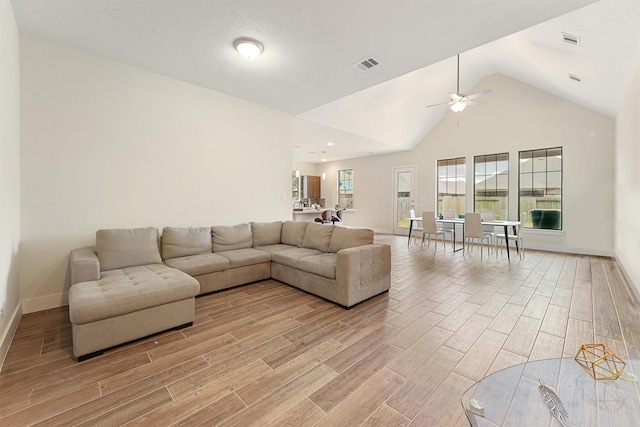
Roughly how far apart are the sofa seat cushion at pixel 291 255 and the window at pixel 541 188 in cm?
573

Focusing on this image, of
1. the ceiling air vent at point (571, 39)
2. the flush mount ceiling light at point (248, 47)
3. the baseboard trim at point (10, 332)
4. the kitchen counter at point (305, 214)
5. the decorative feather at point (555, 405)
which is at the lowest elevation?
the baseboard trim at point (10, 332)

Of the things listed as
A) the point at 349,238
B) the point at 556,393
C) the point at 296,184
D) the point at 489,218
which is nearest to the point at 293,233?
the point at 349,238

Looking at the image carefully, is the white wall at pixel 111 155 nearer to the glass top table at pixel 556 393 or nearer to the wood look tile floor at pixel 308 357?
the wood look tile floor at pixel 308 357

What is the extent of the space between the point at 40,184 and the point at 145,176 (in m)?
0.99

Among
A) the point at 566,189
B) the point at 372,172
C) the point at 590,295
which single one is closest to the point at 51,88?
the point at 590,295

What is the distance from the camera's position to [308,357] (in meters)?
2.04

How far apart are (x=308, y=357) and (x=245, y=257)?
1959 mm

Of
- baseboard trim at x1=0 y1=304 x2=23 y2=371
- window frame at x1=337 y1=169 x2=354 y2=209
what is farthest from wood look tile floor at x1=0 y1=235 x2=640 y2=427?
window frame at x1=337 y1=169 x2=354 y2=209

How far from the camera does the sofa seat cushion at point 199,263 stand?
10.4 ft

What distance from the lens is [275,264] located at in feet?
12.8

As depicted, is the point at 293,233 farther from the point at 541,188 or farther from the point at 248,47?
the point at 541,188

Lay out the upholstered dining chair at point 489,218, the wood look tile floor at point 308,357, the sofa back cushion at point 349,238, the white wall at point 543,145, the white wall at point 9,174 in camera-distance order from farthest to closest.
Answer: the upholstered dining chair at point 489,218, the white wall at point 543,145, the sofa back cushion at point 349,238, the white wall at point 9,174, the wood look tile floor at point 308,357

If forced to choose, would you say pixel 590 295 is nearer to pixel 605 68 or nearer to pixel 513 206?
pixel 605 68

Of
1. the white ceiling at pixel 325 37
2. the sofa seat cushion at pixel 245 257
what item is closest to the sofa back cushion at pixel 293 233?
the sofa seat cushion at pixel 245 257
